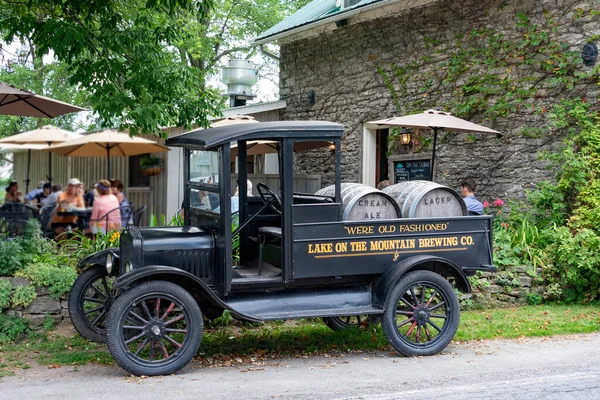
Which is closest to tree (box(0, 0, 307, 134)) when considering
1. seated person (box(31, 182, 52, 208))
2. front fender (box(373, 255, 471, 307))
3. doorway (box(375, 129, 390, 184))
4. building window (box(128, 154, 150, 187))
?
front fender (box(373, 255, 471, 307))

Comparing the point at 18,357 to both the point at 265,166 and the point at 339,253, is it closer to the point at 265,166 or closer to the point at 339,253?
the point at 339,253

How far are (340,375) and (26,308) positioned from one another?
136 inches

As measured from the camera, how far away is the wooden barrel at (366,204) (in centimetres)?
693

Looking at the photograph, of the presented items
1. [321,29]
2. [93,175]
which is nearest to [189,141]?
[321,29]

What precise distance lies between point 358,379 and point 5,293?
12.2ft

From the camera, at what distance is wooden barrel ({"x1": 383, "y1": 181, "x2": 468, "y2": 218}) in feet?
23.5

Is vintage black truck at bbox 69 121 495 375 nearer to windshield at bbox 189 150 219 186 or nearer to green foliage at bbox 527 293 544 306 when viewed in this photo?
windshield at bbox 189 150 219 186

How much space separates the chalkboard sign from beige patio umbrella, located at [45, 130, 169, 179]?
15.9 ft

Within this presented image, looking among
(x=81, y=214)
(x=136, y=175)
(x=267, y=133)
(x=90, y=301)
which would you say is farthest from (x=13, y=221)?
(x=136, y=175)

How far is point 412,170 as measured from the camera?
13.9m

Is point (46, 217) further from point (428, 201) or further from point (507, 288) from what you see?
point (507, 288)

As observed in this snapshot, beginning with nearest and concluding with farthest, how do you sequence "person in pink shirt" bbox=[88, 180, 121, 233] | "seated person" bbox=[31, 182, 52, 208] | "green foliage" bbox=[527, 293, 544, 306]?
1. "green foliage" bbox=[527, 293, 544, 306]
2. "person in pink shirt" bbox=[88, 180, 121, 233]
3. "seated person" bbox=[31, 182, 52, 208]

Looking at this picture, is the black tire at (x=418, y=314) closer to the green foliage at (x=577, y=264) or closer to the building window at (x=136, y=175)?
the green foliage at (x=577, y=264)

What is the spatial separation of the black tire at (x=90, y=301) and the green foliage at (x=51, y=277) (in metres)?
0.40
